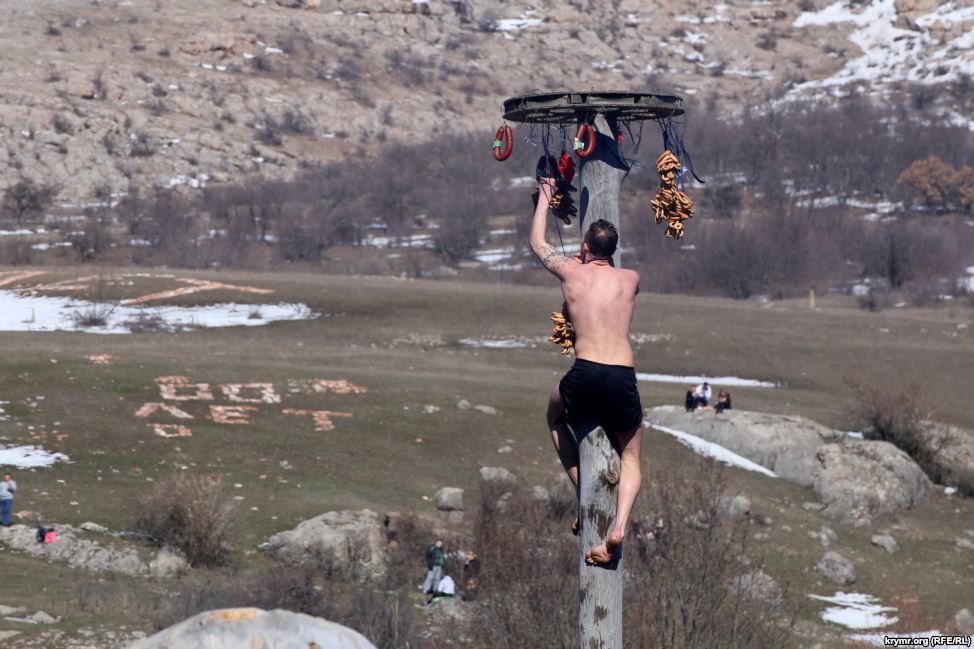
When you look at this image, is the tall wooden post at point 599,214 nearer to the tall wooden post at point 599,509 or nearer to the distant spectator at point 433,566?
the tall wooden post at point 599,509

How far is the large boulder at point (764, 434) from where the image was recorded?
4066 cm

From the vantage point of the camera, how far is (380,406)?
4009 cm

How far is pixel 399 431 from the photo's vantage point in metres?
38.2

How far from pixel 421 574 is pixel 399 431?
11.3 meters

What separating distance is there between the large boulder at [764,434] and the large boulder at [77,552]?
825 inches

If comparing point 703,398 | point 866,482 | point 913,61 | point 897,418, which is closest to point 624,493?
point 866,482

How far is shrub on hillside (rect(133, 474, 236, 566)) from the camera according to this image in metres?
25.5

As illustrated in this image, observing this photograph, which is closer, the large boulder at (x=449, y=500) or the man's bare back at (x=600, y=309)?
the man's bare back at (x=600, y=309)

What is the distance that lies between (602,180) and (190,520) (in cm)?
1844

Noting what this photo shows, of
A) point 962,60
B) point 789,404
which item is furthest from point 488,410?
point 962,60

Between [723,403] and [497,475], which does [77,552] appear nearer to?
[497,475]

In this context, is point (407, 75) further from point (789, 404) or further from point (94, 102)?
point (789, 404)

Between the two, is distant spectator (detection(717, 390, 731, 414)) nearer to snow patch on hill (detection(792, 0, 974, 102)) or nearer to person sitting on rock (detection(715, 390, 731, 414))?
person sitting on rock (detection(715, 390, 731, 414))

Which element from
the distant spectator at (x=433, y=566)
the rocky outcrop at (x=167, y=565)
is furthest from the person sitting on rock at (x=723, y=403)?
the rocky outcrop at (x=167, y=565)
